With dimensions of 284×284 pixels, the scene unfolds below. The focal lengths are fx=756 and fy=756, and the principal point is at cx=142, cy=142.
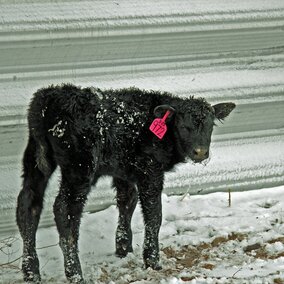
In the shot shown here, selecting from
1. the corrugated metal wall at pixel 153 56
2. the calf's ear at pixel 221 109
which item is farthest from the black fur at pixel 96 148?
the corrugated metal wall at pixel 153 56

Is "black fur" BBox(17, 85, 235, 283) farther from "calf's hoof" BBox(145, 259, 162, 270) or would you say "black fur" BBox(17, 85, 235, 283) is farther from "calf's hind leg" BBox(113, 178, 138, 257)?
"calf's hind leg" BBox(113, 178, 138, 257)

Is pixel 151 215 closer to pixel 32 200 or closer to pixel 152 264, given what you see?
pixel 152 264

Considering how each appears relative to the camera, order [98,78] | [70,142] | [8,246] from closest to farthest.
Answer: [70,142], [8,246], [98,78]

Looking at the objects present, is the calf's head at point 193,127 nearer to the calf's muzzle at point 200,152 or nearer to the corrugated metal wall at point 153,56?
the calf's muzzle at point 200,152

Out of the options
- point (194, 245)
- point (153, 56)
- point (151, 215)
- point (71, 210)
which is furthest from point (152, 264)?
point (153, 56)

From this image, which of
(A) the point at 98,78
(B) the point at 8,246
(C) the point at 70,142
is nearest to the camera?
(C) the point at 70,142

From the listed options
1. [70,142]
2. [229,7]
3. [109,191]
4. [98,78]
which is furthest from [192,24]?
[70,142]

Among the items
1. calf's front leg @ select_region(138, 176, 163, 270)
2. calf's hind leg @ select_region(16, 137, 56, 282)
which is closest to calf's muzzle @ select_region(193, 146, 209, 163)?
calf's front leg @ select_region(138, 176, 163, 270)

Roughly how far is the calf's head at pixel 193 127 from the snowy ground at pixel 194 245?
1133mm

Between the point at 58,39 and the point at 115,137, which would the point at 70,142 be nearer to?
the point at 115,137

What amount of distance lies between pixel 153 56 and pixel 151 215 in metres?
2.18

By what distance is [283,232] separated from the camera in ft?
26.8

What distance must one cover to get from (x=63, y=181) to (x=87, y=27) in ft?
6.92

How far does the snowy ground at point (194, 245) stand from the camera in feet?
23.1
